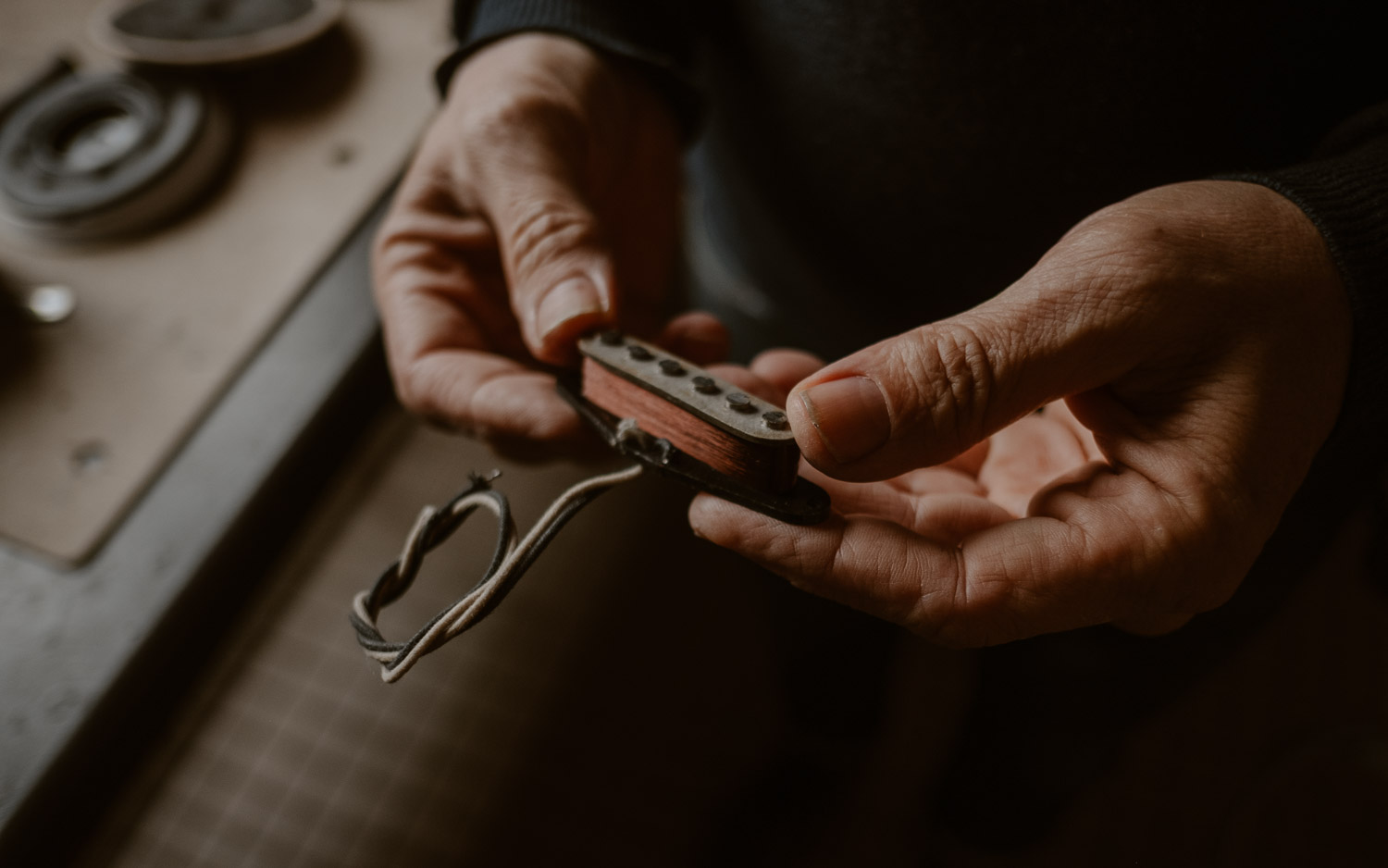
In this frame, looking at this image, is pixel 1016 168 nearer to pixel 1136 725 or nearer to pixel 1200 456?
pixel 1200 456

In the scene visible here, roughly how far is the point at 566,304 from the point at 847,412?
0.98 feet

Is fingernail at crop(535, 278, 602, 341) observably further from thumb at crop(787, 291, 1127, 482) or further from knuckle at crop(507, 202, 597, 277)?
thumb at crop(787, 291, 1127, 482)

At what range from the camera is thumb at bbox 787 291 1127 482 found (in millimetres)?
499

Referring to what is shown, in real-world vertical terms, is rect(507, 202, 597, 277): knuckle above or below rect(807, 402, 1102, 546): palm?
above

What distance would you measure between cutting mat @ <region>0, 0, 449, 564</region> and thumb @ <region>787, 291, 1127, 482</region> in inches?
25.9

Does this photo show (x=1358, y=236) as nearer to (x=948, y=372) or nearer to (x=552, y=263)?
(x=948, y=372)

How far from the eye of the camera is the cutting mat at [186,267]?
723mm

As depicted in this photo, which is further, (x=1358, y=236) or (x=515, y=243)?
(x=515, y=243)

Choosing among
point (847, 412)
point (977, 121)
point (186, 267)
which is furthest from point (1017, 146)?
point (186, 267)

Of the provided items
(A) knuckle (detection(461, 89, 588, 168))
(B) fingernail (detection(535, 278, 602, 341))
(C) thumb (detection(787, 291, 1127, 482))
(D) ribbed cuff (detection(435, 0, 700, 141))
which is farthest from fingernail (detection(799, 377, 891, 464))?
(D) ribbed cuff (detection(435, 0, 700, 141))

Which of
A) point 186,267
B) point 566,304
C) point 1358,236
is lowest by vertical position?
point 186,267

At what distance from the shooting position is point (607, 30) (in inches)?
34.9

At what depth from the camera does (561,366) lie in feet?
2.37

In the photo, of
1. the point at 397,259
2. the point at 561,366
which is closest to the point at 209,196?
the point at 397,259
